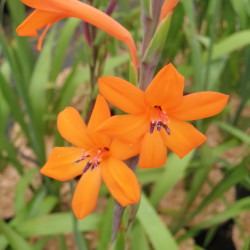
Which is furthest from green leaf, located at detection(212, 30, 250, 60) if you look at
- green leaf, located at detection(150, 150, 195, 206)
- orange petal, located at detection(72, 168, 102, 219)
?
orange petal, located at detection(72, 168, 102, 219)

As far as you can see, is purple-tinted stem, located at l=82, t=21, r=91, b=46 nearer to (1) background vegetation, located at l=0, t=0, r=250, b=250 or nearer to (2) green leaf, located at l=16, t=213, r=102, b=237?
(1) background vegetation, located at l=0, t=0, r=250, b=250

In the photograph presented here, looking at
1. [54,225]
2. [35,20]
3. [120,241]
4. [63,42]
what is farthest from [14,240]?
[63,42]

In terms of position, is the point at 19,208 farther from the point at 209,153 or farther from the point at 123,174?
the point at 123,174

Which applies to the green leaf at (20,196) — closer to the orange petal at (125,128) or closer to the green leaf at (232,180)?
the green leaf at (232,180)

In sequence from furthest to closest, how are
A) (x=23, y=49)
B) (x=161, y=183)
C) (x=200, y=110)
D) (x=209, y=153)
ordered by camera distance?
(x=23, y=49)
(x=209, y=153)
(x=161, y=183)
(x=200, y=110)

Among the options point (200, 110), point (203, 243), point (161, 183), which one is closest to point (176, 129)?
point (200, 110)

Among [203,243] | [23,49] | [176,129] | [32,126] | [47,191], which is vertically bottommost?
[203,243]
